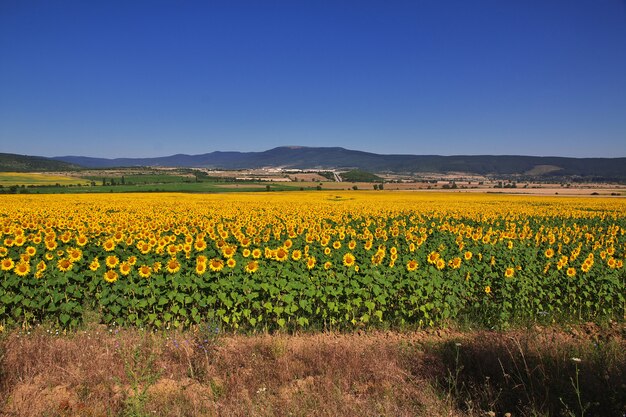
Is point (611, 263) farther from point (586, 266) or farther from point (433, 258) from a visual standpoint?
point (433, 258)

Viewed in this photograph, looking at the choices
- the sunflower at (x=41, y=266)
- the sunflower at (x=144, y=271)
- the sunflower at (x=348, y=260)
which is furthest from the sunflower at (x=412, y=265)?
the sunflower at (x=41, y=266)

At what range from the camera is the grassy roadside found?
421 cm

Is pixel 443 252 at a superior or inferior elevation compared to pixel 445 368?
superior

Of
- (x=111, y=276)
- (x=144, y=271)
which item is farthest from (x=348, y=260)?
(x=111, y=276)

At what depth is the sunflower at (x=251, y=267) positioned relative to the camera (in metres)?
6.99

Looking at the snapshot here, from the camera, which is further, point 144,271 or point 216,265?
point 216,265

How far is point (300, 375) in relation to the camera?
4980 millimetres

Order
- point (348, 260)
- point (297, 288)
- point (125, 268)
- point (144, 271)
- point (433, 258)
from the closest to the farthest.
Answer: point (297, 288) < point (144, 271) < point (125, 268) < point (348, 260) < point (433, 258)

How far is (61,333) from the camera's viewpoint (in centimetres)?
618

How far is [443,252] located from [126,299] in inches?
262

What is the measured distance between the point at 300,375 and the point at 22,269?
5428 millimetres

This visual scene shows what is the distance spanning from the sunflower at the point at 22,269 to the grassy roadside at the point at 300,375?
1360mm

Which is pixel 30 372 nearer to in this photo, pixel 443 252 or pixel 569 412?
pixel 569 412

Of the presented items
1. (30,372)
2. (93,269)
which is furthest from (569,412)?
(93,269)
